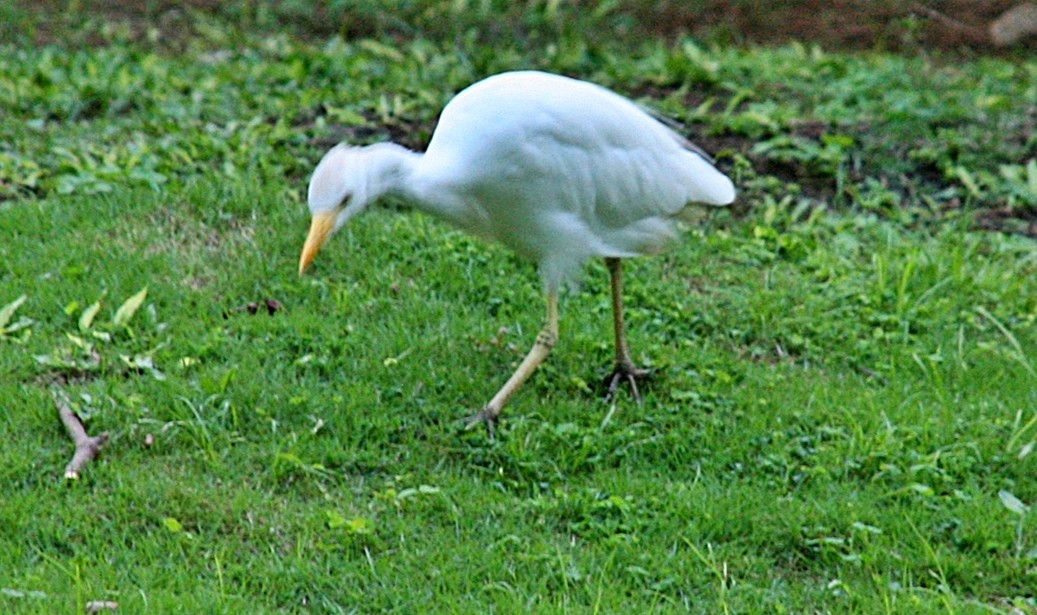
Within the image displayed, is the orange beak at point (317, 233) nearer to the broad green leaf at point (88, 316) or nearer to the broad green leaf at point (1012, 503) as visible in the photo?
the broad green leaf at point (88, 316)

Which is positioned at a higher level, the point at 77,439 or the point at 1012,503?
the point at 77,439

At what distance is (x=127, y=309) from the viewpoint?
570 centimetres

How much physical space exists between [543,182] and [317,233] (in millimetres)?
895

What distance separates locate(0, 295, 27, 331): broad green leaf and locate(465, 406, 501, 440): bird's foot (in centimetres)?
191

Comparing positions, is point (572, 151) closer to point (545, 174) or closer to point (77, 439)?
point (545, 174)

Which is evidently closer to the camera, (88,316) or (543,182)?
(543,182)

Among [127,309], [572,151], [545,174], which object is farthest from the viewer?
[127,309]

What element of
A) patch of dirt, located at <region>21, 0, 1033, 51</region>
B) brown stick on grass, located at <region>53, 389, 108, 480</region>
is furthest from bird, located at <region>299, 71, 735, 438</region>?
patch of dirt, located at <region>21, 0, 1033, 51</region>

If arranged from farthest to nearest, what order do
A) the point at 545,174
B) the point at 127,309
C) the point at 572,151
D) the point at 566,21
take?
the point at 566,21
the point at 127,309
the point at 572,151
the point at 545,174

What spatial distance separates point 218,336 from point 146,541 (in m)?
1.40

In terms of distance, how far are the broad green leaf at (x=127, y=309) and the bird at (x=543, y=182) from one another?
1020 mm

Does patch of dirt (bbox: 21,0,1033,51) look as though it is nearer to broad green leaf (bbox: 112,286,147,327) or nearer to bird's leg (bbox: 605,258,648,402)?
broad green leaf (bbox: 112,286,147,327)

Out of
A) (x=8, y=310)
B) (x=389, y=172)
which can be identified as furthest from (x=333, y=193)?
(x=8, y=310)

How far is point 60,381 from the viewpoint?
5.26m
